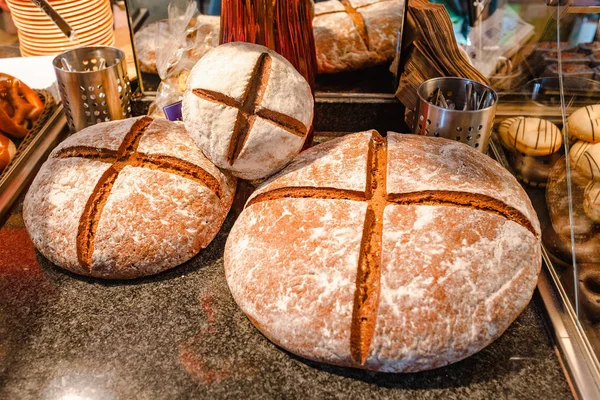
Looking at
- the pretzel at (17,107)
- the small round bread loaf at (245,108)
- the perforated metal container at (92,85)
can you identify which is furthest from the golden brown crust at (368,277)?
the pretzel at (17,107)

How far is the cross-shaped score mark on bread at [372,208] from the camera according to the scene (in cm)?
127

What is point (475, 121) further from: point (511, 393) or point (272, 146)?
point (511, 393)

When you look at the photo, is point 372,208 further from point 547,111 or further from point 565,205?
point 547,111

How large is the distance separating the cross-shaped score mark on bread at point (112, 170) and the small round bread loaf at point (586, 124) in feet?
4.27

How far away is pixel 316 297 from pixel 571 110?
1244 mm

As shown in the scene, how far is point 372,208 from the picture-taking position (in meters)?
1.44

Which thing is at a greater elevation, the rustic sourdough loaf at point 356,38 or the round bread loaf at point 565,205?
the rustic sourdough loaf at point 356,38

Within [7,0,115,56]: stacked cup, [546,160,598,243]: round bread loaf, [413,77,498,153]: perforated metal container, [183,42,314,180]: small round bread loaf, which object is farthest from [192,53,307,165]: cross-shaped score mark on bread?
[7,0,115,56]: stacked cup

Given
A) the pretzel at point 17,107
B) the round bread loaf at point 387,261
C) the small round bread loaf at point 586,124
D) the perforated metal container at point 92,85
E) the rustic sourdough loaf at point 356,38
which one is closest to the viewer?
the round bread loaf at point 387,261

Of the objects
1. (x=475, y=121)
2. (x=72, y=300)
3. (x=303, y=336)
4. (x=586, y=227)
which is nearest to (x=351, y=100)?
(x=475, y=121)

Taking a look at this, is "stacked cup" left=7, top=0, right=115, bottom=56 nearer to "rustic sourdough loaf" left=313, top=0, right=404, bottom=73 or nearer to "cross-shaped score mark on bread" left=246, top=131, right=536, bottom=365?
"rustic sourdough loaf" left=313, top=0, right=404, bottom=73

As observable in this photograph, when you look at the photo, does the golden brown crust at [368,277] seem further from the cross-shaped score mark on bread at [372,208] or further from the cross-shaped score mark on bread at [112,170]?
the cross-shaped score mark on bread at [112,170]

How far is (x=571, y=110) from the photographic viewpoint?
5.88 feet

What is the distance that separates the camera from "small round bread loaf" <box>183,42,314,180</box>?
1511mm
